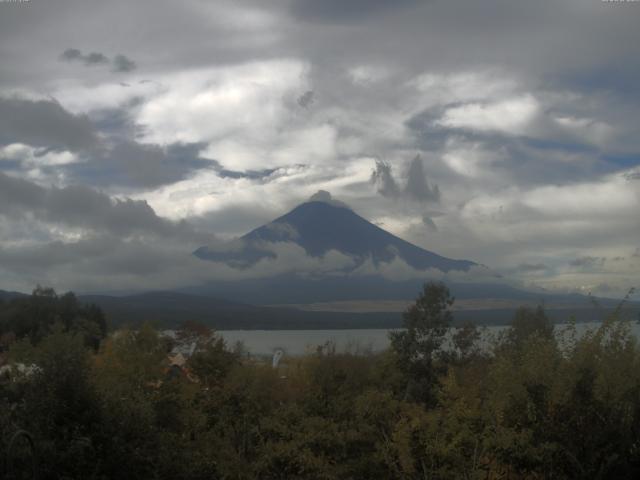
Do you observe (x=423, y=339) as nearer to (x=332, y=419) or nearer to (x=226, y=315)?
(x=332, y=419)

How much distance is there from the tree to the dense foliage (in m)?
8.66

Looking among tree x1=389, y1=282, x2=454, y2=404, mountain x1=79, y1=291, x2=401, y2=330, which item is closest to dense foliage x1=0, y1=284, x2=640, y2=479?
tree x1=389, y1=282, x2=454, y2=404

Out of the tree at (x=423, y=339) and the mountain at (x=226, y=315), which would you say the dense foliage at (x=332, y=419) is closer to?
the tree at (x=423, y=339)

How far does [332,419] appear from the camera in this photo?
18734mm

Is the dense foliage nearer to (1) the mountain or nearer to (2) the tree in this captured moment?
(2) the tree

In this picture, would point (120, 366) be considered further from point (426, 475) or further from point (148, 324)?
point (426, 475)

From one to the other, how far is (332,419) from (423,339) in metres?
16.3

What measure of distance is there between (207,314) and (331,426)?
4796 inches

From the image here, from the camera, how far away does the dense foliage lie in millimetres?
11719

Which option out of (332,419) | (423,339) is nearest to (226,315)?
(423,339)

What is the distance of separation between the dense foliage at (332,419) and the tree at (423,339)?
8.66 meters

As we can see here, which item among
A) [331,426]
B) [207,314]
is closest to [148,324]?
[331,426]

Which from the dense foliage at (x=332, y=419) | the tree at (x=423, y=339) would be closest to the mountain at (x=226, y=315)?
the tree at (x=423, y=339)

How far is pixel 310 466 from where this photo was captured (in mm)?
16031
